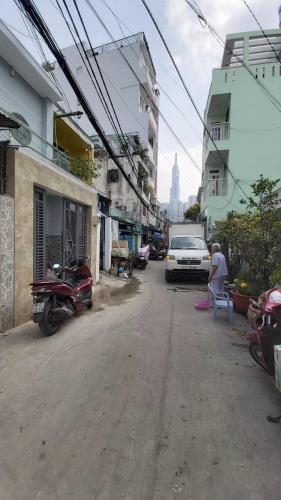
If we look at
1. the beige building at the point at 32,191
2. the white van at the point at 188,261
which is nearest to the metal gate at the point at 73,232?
the beige building at the point at 32,191

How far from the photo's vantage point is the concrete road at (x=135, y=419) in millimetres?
1919

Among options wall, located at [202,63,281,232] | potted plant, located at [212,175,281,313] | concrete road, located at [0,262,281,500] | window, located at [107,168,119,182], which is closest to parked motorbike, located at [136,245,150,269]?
wall, located at [202,63,281,232]

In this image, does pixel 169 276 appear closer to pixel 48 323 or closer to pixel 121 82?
pixel 48 323

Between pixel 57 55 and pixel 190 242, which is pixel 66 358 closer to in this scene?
pixel 57 55

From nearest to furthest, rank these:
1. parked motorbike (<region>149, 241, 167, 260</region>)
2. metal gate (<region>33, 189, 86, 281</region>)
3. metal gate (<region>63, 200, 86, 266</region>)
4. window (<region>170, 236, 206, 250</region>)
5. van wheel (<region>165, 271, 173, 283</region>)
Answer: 1. metal gate (<region>33, 189, 86, 281</region>)
2. metal gate (<region>63, 200, 86, 266</region>)
3. van wheel (<region>165, 271, 173, 283</region>)
4. window (<region>170, 236, 206, 250</region>)
5. parked motorbike (<region>149, 241, 167, 260</region>)

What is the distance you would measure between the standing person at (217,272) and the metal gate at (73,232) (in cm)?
391

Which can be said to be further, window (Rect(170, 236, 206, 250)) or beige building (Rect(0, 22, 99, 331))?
window (Rect(170, 236, 206, 250))

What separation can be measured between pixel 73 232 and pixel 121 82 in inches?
822

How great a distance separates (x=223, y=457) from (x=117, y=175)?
1857cm

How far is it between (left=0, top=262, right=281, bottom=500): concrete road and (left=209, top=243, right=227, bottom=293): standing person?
6.01 feet

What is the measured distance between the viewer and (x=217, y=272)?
6379 mm

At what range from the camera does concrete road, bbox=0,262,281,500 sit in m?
1.92

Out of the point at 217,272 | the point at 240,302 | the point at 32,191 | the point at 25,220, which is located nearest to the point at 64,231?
the point at 32,191

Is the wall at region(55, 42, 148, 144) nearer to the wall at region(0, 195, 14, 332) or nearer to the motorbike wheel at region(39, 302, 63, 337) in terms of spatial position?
the wall at region(0, 195, 14, 332)
